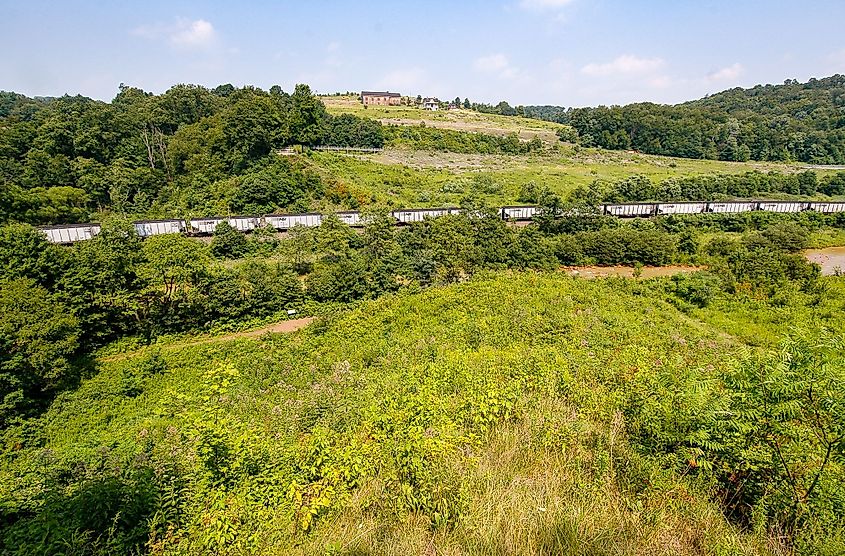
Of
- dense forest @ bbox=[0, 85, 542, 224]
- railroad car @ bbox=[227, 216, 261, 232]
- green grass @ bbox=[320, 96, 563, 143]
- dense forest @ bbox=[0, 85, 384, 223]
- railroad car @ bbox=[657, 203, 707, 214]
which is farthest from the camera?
green grass @ bbox=[320, 96, 563, 143]

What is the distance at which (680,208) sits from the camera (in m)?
50.3

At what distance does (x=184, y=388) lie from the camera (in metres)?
18.7

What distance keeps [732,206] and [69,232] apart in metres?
63.4

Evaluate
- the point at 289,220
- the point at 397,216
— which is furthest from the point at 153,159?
the point at 397,216

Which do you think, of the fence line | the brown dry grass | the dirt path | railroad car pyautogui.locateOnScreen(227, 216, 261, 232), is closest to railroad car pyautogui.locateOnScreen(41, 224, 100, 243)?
railroad car pyautogui.locateOnScreen(227, 216, 261, 232)

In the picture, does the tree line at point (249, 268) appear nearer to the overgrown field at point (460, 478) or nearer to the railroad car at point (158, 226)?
the railroad car at point (158, 226)

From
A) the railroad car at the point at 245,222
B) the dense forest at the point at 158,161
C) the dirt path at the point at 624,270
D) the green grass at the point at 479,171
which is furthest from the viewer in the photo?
the green grass at the point at 479,171

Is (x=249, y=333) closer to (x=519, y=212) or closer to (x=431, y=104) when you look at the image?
(x=519, y=212)

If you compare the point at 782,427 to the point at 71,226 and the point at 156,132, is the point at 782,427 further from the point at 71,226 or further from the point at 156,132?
the point at 156,132

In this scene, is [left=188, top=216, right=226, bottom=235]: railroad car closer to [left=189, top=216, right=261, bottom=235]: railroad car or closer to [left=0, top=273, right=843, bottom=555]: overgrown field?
[left=189, top=216, right=261, bottom=235]: railroad car

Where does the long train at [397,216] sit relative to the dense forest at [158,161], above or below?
below

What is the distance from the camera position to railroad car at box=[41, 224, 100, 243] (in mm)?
35763

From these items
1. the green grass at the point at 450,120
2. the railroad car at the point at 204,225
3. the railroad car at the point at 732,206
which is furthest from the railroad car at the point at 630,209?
the green grass at the point at 450,120

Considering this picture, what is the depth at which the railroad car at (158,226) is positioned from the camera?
128 ft
